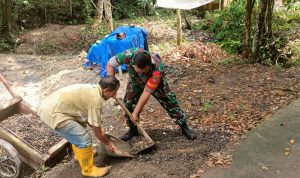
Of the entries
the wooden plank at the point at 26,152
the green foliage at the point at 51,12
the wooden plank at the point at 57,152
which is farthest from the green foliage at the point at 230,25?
the wooden plank at the point at 26,152

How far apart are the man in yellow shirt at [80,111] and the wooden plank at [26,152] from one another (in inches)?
35.3

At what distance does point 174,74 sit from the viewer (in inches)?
341

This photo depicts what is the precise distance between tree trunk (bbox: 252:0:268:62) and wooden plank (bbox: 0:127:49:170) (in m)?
5.86

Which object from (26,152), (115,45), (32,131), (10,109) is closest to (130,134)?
(26,152)

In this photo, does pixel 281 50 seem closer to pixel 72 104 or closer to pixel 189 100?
pixel 189 100

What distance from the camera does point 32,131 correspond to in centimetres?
592

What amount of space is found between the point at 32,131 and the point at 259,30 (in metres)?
5.68

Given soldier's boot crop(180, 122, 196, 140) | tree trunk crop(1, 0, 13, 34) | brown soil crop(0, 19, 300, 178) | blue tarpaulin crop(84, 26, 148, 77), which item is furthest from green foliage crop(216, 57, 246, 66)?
tree trunk crop(1, 0, 13, 34)

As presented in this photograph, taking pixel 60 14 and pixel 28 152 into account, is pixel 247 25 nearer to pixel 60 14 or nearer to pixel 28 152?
pixel 28 152

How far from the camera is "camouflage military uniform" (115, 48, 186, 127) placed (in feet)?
15.3

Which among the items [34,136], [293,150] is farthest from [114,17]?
[293,150]

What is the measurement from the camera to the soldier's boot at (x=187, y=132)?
5.32 m

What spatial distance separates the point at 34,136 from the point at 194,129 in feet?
8.12

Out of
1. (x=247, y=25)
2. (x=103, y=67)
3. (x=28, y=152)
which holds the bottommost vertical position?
(x=28, y=152)
